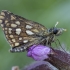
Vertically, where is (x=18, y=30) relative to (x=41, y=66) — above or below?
above

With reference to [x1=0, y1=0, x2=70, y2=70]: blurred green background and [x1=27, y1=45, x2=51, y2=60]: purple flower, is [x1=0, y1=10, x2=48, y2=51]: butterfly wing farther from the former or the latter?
[x1=0, y1=0, x2=70, y2=70]: blurred green background

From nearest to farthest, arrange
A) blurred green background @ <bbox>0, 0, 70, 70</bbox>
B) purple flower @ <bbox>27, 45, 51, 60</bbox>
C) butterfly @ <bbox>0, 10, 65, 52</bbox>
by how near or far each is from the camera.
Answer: purple flower @ <bbox>27, 45, 51, 60</bbox>
butterfly @ <bbox>0, 10, 65, 52</bbox>
blurred green background @ <bbox>0, 0, 70, 70</bbox>

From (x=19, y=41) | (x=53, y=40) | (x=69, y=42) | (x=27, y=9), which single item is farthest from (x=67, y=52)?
(x=27, y=9)

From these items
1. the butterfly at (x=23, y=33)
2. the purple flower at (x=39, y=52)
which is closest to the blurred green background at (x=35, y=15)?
the butterfly at (x=23, y=33)

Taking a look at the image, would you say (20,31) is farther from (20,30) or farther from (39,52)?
(39,52)

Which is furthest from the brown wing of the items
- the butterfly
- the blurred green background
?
the blurred green background

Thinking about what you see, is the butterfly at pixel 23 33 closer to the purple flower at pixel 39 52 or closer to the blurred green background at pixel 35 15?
the purple flower at pixel 39 52

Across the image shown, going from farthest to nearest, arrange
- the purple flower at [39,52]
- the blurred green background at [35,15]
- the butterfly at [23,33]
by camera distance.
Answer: the blurred green background at [35,15] < the butterfly at [23,33] < the purple flower at [39,52]

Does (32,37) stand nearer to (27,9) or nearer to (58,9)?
(58,9)
